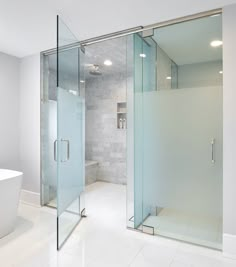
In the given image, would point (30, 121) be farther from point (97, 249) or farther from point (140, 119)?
point (97, 249)

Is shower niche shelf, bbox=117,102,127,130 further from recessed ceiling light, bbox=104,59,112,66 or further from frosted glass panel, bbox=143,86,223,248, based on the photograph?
frosted glass panel, bbox=143,86,223,248

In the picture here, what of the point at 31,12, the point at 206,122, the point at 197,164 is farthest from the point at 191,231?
the point at 31,12

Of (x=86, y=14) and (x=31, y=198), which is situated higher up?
(x=86, y=14)

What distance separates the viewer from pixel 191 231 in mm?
2639

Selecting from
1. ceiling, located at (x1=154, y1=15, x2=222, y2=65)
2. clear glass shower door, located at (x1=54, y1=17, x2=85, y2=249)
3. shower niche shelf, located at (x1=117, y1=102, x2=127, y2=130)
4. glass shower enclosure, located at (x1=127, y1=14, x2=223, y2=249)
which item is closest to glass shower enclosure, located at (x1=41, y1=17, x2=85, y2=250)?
clear glass shower door, located at (x1=54, y1=17, x2=85, y2=249)

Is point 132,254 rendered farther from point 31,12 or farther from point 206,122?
point 31,12

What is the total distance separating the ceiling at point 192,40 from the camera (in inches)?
98.6

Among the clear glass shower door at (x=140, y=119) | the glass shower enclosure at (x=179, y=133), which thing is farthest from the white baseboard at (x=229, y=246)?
the clear glass shower door at (x=140, y=119)

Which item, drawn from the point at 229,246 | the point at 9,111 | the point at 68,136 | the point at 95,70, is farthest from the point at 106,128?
the point at 229,246

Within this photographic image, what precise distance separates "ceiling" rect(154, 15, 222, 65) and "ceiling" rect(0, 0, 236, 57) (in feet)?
0.84

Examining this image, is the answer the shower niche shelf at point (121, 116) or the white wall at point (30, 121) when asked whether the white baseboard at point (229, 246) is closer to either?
the white wall at point (30, 121)

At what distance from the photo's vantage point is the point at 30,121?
3701 millimetres

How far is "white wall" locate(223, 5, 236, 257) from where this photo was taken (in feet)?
7.11

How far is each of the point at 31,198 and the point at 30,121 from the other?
131cm
